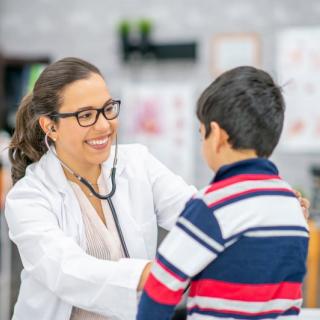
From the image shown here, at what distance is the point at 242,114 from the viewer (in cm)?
82

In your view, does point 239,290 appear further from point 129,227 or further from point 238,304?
point 129,227

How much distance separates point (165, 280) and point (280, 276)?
181 mm

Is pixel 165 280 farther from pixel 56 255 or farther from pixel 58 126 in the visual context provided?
pixel 58 126

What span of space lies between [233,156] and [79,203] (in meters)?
0.50

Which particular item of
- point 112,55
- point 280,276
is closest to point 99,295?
point 280,276

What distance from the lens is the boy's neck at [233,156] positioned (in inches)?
33.6

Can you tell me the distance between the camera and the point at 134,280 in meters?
0.99

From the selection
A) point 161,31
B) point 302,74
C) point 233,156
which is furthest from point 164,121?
point 233,156

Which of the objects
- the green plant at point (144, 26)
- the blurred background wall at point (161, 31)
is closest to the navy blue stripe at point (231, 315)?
the blurred background wall at point (161, 31)

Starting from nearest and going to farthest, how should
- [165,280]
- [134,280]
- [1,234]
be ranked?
[165,280] < [134,280] < [1,234]

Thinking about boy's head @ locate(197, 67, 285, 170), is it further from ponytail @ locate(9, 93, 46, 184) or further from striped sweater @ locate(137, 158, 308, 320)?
ponytail @ locate(9, 93, 46, 184)

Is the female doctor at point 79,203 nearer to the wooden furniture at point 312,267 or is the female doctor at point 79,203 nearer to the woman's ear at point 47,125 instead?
the woman's ear at point 47,125

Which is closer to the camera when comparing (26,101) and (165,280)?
(165,280)

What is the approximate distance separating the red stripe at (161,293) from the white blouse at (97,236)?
0.40 meters
